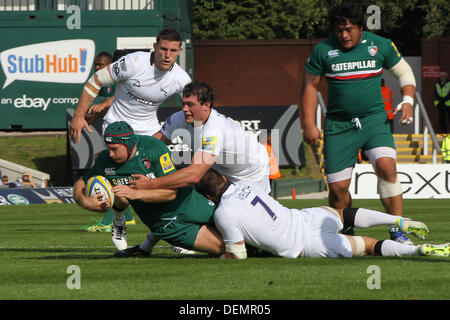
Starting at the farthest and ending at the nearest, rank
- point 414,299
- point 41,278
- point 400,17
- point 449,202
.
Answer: point 400,17, point 449,202, point 41,278, point 414,299

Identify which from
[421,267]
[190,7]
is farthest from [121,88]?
[190,7]

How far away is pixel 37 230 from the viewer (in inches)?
594

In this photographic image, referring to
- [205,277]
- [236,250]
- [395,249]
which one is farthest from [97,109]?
[205,277]

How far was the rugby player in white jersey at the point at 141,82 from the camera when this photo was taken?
11.9m

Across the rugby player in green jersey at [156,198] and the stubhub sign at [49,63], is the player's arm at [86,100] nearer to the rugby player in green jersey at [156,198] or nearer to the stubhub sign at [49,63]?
the rugby player in green jersey at [156,198]

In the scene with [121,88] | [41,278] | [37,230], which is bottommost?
[37,230]

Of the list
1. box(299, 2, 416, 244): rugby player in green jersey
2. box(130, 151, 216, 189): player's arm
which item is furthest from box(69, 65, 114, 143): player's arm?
box(299, 2, 416, 244): rugby player in green jersey

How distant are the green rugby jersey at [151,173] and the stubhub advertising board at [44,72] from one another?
2107 cm

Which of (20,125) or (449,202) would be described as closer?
(449,202)

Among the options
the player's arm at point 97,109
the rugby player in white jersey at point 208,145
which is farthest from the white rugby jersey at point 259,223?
the player's arm at point 97,109

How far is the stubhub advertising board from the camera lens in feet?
99.2

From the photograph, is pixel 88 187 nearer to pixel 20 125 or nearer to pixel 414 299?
pixel 414 299

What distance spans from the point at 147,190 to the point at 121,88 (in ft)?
12.2

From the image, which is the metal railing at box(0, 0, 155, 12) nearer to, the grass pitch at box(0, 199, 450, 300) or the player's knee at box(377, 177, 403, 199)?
the grass pitch at box(0, 199, 450, 300)
